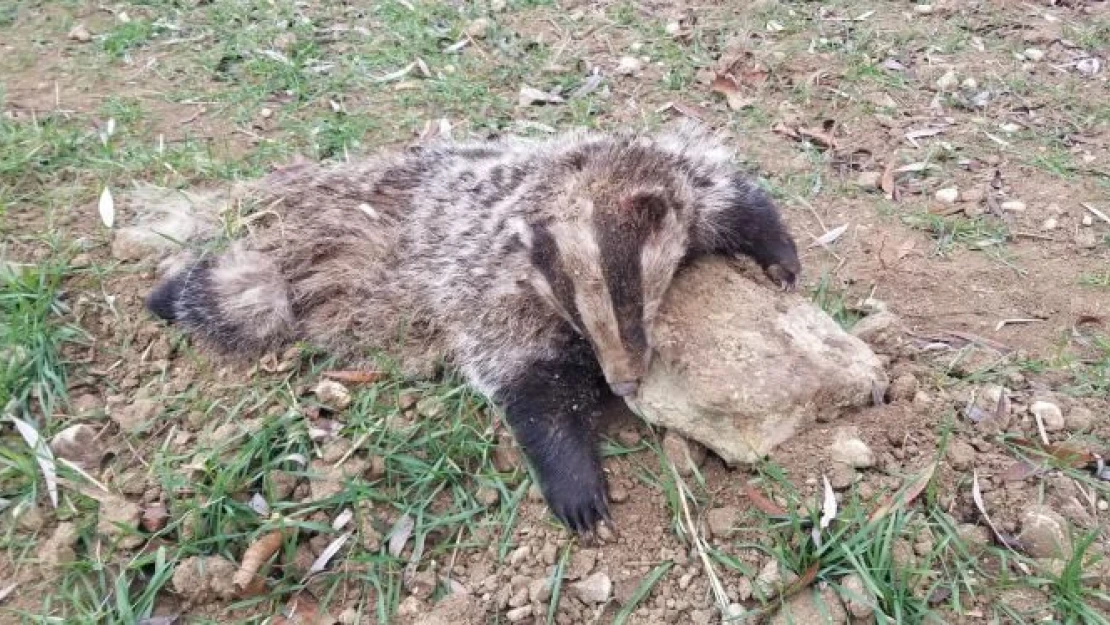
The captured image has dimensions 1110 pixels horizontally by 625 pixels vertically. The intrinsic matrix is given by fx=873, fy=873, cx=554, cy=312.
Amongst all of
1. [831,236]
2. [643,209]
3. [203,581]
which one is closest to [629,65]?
[831,236]

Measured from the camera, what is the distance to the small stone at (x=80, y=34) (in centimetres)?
577

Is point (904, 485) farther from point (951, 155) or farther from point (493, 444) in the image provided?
point (951, 155)

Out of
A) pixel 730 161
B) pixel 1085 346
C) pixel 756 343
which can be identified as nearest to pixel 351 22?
pixel 730 161

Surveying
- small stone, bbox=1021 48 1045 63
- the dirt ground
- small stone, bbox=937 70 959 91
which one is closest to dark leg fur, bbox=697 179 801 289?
the dirt ground

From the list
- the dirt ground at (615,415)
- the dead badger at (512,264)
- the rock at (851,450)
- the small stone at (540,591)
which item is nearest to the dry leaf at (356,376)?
the dirt ground at (615,415)

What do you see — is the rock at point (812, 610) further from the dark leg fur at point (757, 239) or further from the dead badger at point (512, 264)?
the dark leg fur at point (757, 239)

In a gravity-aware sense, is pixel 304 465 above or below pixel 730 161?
below

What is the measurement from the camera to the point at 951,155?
4633 mm

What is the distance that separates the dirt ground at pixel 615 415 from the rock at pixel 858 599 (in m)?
0.01

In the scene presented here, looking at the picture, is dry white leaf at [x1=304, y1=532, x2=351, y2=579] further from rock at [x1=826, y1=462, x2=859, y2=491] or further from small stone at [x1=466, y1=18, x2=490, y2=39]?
small stone at [x1=466, y1=18, x2=490, y2=39]

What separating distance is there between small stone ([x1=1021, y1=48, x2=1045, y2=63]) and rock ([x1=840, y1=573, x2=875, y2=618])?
4.25 metres

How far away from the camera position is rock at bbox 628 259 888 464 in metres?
2.74

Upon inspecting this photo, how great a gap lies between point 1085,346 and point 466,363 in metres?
2.35

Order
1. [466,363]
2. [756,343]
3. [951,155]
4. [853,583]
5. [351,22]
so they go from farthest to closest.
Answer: [351,22] → [951,155] → [466,363] → [756,343] → [853,583]
